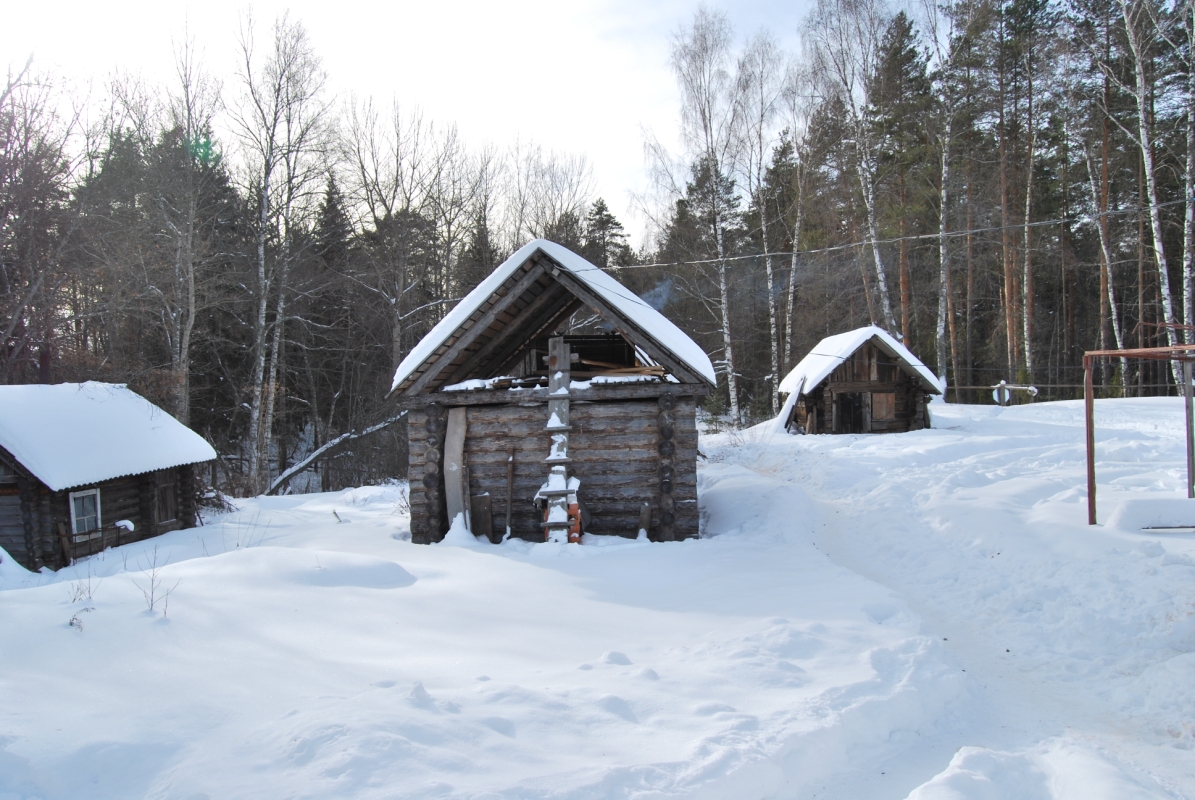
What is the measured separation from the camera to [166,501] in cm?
1620

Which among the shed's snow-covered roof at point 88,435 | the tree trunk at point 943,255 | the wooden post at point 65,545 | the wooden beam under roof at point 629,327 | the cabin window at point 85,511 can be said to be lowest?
the wooden post at point 65,545

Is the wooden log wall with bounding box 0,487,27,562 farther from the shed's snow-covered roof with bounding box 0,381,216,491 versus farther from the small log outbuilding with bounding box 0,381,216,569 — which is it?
the shed's snow-covered roof with bounding box 0,381,216,491

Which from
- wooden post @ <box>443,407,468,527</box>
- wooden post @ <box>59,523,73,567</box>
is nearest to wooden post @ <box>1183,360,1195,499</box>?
wooden post @ <box>443,407,468,527</box>

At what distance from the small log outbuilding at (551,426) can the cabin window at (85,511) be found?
8371 millimetres

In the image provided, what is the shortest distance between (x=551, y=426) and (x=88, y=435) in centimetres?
1120

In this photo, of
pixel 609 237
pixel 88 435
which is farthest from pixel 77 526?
pixel 609 237

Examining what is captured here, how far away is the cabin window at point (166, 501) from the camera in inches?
619

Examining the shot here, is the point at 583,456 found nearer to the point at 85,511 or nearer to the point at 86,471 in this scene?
the point at 86,471

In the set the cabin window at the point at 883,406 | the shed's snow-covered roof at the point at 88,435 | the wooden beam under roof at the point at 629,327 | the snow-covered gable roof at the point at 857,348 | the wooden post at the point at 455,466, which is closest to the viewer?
the wooden beam under roof at the point at 629,327

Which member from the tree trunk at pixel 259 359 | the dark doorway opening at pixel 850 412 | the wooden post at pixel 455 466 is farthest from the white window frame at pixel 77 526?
the dark doorway opening at pixel 850 412

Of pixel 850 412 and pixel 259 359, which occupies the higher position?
pixel 259 359

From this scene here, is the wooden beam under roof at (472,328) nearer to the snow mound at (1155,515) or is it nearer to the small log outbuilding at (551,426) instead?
the small log outbuilding at (551,426)

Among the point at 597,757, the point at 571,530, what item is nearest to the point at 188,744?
the point at 597,757

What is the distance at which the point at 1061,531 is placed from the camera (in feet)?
28.6
